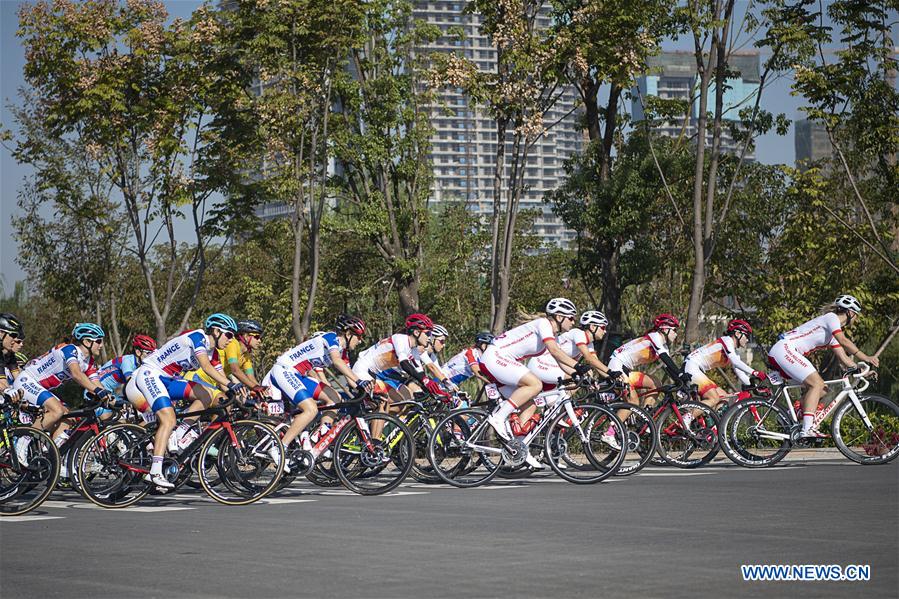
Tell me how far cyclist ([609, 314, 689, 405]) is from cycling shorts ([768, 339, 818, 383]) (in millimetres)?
1263

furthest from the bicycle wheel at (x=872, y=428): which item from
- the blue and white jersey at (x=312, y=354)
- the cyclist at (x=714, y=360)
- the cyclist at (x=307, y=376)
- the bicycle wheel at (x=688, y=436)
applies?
the blue and white jersey at (x=312, y=354)

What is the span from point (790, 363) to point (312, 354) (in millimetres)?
6404

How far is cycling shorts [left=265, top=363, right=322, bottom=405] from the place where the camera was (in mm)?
14805

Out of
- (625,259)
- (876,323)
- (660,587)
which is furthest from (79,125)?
(660,587)

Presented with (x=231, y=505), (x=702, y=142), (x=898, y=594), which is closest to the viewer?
(x=898, y=594)

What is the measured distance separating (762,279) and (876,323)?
12.9 ft

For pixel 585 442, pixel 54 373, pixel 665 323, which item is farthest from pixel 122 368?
pixel 665 323

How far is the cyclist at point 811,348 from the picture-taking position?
16.7 metres

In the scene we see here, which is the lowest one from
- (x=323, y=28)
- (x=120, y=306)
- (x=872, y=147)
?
(x=120, y=306)

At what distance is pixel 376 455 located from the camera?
14.6 meters

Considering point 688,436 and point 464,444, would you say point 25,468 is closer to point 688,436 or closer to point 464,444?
point 464,444

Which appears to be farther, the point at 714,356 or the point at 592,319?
the point at 714,356

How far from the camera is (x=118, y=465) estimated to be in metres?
13.8

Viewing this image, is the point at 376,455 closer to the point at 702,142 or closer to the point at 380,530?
the point at 380,530
